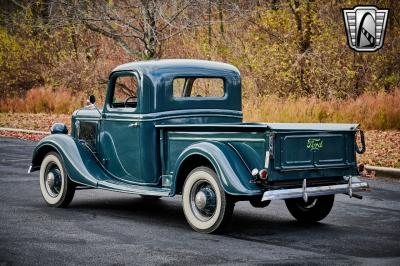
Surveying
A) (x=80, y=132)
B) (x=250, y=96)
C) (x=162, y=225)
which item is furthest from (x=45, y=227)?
(x=250, y=96)

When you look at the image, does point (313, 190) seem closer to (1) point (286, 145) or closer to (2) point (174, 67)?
(1) point (286, 145)

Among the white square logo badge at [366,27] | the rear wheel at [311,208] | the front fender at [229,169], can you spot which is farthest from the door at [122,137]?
the white square logo badge at [366,27]

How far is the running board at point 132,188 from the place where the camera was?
907 cm

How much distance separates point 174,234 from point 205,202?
454mm

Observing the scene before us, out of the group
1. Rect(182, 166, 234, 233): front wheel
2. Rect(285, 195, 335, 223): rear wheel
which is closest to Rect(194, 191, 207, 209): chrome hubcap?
Rect(182, 166, 234, 233): front wheel

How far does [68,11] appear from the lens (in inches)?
973

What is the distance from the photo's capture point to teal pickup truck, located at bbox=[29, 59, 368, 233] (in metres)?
8.15

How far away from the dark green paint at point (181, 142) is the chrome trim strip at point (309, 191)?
16 cm

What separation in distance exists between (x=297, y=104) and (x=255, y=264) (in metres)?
14.9

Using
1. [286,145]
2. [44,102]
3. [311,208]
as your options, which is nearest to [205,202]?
[286,145]

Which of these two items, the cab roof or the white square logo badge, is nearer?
the cab roof

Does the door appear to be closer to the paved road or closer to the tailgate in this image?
the paved road

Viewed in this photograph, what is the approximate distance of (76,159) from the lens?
393 inches

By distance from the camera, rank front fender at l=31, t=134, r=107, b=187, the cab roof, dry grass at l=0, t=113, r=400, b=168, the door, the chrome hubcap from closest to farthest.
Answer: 1. the chrome hubcap
2. the door
3. the cab roof
4. front fender at l=31, t=134, r=107, b=187
5. dry grass at l=0, t=113, r=400, b=168
